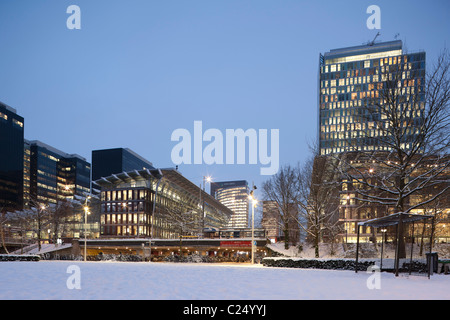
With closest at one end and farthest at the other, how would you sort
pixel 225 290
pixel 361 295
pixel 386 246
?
pixel 361 295, pixel 225 290, pixel 386 246

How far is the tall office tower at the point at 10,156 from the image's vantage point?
610ft

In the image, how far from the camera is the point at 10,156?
19162 centimetres

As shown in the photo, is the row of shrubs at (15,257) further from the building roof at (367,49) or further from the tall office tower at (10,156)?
the tall office tower at (10,156)

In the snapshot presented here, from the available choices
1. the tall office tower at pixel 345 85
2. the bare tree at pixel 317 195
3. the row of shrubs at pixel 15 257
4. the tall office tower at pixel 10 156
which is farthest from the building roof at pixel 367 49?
the tall office tower at pixel 10 156

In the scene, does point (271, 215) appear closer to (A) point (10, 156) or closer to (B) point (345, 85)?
(B) point (345, 85)

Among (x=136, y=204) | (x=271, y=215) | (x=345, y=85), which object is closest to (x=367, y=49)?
(x=345, y=85)

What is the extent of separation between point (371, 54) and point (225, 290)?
145196 millimetres

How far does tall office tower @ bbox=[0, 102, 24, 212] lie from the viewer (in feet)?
610

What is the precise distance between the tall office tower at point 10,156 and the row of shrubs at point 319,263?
18622 centimetres

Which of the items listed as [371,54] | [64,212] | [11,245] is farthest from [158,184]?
[371,54]

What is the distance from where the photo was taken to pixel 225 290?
13.0m

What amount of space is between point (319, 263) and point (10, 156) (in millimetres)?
202670

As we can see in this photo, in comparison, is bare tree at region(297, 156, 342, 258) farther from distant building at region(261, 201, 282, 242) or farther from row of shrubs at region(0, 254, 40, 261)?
row of shrubs at region(0, 254, 40, 261)
